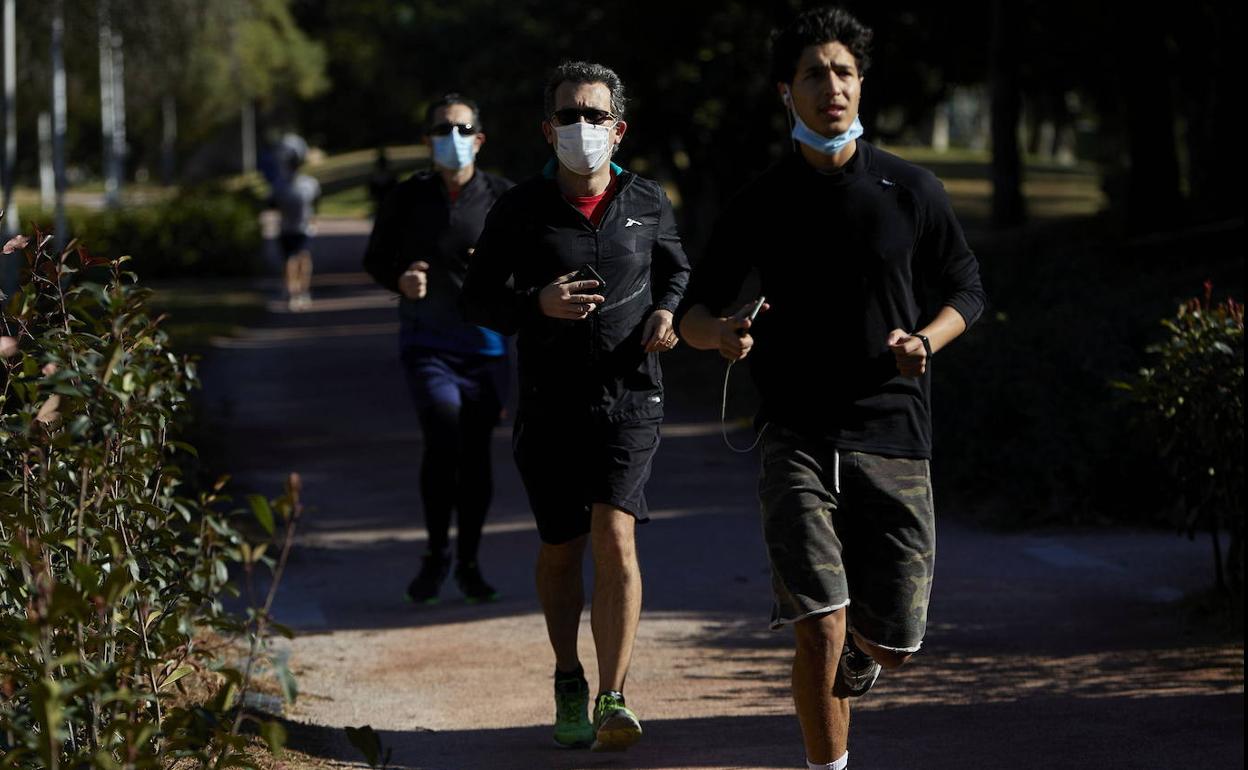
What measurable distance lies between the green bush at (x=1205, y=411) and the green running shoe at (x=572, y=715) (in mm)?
2619

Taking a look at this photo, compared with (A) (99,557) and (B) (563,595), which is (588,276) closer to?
(B) (563,595)

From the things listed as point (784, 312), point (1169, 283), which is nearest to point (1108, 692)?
point (784, 312)

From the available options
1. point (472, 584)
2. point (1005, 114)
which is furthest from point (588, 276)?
point (1005, 114)

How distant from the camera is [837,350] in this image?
4.65 metres

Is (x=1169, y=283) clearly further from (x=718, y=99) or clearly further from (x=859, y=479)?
(x=859, y=479)

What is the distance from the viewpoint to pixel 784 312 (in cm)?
470

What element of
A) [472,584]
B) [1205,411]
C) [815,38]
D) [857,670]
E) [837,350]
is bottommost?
[472,584]

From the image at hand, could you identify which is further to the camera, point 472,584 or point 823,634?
point 472,584

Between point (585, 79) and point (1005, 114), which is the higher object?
point (585, 79)

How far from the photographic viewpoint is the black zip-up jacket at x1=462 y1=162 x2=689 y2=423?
566 centimetres

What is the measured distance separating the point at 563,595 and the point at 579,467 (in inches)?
Result: 18.1

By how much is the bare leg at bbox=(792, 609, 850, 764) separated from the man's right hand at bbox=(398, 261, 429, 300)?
11.3ft

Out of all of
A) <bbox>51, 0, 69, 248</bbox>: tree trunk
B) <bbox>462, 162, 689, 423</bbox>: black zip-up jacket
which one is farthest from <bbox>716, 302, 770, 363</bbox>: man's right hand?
<bbox>51, 0, 69, 248</bbox>: tree trunk

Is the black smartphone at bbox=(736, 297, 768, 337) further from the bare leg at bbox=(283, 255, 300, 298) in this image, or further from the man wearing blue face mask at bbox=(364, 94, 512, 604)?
the bare leg at bbox=(283, 255, 300, 298)
